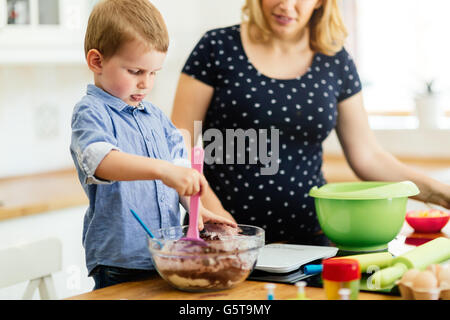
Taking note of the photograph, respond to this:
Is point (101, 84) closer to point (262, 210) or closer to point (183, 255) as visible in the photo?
point (183, 255)

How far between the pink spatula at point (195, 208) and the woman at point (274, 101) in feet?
1.82

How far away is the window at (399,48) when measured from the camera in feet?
9.73

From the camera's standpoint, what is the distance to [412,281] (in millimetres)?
891

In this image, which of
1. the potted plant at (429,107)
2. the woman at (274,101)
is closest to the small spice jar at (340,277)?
the woman at (274,101)

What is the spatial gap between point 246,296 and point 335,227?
36cm

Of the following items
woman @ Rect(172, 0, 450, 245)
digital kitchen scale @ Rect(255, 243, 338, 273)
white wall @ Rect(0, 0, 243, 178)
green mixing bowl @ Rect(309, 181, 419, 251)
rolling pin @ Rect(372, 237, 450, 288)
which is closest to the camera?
rolling pin @ Rect(372, 237, 450, 288)

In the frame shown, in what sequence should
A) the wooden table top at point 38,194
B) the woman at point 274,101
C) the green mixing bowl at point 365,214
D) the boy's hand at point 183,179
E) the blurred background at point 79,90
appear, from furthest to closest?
the blurred background at point 79,90
the wooden table top at point 38,194
the woman at point 274,101
the green mixing bowl at point 365,214
the boy's hand at point 183,179

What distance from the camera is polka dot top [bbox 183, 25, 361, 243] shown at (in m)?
1.57

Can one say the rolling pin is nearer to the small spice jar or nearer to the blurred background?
the small spice jar

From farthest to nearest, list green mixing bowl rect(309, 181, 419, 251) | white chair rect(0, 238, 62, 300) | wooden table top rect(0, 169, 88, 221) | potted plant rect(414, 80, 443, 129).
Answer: potted plant rect(414, 80, 443, 129)
wooden table top rect(0, 169, 88, 221)
white chair rect(0, 238, 62, 300)
green mixing bowl rect(309, 181, 419, 251)

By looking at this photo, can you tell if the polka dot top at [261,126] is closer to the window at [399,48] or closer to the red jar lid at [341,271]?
the red jar lid at [341,271]

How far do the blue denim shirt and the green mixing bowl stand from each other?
333 millimetres

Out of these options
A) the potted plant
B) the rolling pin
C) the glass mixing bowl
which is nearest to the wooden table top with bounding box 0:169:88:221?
the glass mixing bowl

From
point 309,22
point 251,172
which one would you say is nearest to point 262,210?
point 251,172
